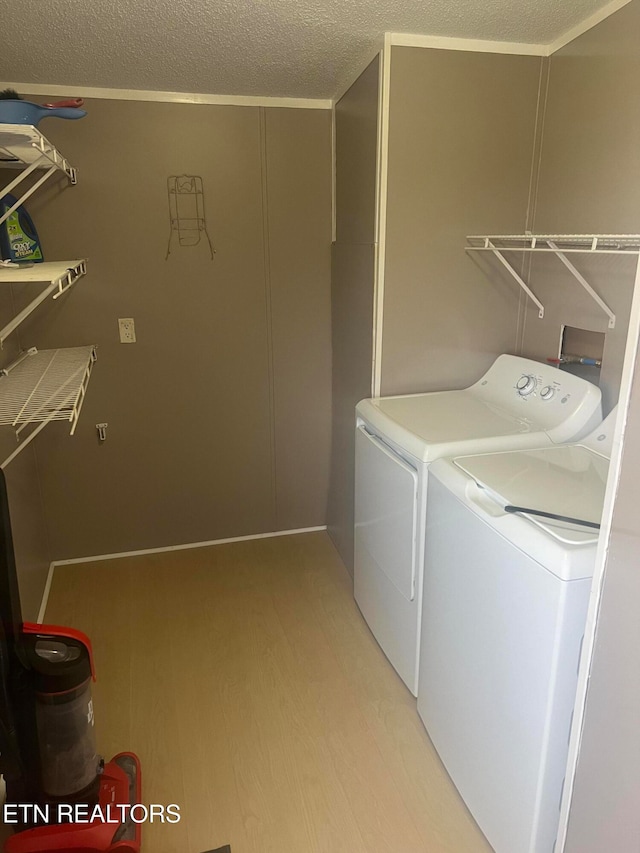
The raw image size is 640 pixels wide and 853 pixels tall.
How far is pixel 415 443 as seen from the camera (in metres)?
1.84

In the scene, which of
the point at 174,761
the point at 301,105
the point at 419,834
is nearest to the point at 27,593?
the point at 174,761

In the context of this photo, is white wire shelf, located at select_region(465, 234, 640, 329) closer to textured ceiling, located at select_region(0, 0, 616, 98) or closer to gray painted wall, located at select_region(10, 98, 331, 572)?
textured ceiling, located at select_region(0, 0, 616, 98)

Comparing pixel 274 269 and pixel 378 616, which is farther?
pixel 274 269

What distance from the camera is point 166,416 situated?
291cm

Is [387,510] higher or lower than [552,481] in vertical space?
lower

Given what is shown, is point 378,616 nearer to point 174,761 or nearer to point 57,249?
point 174,761

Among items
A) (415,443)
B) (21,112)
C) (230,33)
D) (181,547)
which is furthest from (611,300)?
(181,547)

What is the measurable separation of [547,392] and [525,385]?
0.42ft

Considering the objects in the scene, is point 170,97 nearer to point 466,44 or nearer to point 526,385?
Result: point 466,44

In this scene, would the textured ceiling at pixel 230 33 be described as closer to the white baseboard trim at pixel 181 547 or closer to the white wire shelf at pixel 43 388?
the white wire shelf at pixel 43 388

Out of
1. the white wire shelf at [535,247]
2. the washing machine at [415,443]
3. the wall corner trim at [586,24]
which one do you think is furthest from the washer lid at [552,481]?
the wall corner trim at [586,24]

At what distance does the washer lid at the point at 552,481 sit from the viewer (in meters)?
1.32

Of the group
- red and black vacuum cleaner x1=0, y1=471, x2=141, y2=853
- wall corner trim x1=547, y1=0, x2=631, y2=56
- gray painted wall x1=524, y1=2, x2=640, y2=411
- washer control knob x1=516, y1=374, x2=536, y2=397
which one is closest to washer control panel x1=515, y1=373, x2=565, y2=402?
washer control knob x1=516, y1=374, x2=536, y2=397

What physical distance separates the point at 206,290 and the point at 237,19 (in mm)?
1207
